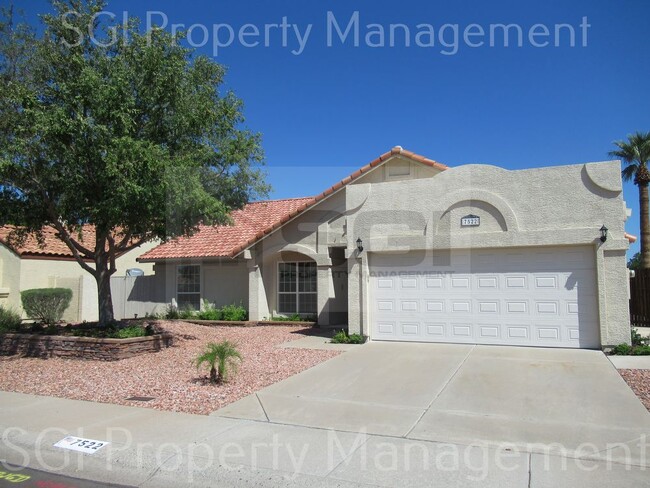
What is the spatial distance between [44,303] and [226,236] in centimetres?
733

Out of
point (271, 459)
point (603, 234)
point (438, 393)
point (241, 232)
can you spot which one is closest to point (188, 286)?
point (241, 232)

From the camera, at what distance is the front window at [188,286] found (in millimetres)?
21641

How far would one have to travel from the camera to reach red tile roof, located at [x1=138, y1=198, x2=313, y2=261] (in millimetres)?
20875

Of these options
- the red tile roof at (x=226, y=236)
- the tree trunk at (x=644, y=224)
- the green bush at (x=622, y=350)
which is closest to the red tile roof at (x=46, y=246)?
the red tile roof at (x=226, y=236)

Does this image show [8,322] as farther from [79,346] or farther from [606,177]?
[606,177]

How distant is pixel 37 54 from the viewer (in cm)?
1195

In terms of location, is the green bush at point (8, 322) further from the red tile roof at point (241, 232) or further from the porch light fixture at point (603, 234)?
the porch light fixture at point (603, 234)

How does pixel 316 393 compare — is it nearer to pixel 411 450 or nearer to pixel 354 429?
pixel 354 429

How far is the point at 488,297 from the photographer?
12734 mm

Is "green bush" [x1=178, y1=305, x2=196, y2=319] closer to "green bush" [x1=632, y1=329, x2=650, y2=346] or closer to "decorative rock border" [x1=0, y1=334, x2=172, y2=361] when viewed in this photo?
"decorative rock border" [x1=0, y1=334, x2=172, y2=361]

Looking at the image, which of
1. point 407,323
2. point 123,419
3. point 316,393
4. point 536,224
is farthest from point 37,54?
point 536,224

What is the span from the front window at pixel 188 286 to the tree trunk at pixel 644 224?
988 inches

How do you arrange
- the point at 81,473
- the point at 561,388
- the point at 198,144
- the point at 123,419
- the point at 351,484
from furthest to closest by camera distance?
1. the point at 198,144
2. the point at 561,388
3. the point at 123,419
4. the point at 81,473
5. the point at 351,484

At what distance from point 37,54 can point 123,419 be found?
29.6 ft
